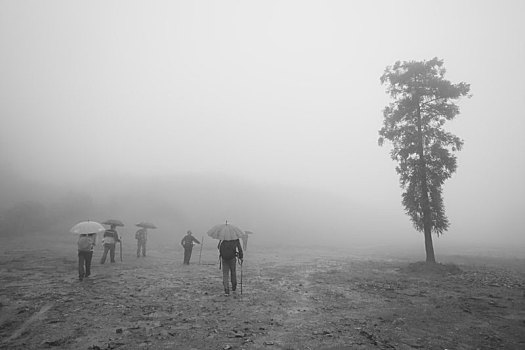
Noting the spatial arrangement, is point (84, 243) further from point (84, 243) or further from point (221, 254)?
point (221, 254)

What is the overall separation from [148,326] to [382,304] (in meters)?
7.81

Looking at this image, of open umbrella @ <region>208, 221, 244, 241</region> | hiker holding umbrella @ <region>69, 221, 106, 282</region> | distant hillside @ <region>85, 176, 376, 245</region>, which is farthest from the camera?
distant hillside @ <region>85, 176, 376, 245</region>

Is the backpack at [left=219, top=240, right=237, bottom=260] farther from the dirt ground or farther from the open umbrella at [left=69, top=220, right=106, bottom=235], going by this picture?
the open umbrella at [left=69, top=220, right=106, bottom=235]

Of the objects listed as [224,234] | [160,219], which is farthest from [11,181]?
[224,234]

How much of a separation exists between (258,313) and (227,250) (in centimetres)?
310

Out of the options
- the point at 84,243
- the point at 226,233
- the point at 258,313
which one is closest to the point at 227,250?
the point at 226,233

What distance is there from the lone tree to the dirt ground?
5.73 meters

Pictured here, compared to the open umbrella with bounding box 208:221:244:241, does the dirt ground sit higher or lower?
lower

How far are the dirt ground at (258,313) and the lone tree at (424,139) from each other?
5734mm

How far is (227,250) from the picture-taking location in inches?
441

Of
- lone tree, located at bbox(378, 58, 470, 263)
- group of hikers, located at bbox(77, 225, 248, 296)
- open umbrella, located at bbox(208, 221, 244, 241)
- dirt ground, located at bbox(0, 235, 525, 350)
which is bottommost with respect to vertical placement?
dirt ground, located at bbox(0, 235, 525, 350)

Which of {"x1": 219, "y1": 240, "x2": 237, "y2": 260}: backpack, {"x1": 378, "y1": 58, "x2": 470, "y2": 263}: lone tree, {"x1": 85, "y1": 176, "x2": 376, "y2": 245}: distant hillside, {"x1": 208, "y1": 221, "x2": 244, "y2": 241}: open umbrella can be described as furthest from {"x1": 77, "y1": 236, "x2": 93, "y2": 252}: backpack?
{"x1": 85, "y1": 176, "x2": 376, "y2": 245}: distant hillside

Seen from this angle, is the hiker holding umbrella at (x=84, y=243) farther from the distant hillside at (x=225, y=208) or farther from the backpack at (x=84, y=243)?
the distant hillside at (x=225, y=208)

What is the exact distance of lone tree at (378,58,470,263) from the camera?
63.3 feet
